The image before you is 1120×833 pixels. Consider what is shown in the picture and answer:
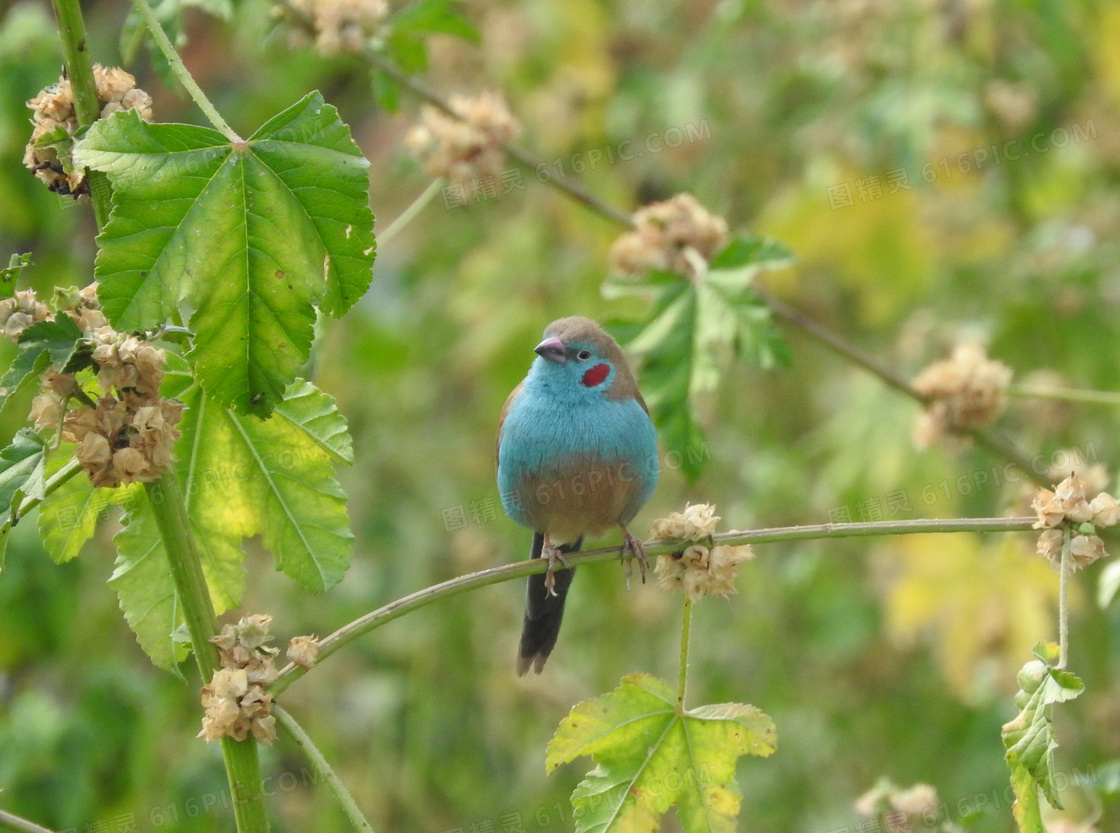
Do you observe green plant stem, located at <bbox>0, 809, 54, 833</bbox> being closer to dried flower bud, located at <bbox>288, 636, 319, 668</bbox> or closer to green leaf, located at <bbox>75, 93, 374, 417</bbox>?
dried flower bud, located at <bbox>288, 636, 319, 668</bbox>

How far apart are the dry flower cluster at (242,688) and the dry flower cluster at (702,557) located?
0.71 meters

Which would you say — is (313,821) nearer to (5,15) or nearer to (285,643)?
(285,643)

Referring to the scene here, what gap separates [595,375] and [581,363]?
5 centimetres

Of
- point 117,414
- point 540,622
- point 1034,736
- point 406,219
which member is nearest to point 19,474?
point 117,414

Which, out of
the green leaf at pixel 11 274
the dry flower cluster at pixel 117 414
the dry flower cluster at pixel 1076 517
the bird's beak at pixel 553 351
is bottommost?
the dry flower cluster at pixel 1076 517

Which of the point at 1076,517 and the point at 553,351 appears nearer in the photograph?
the point at 1076,517

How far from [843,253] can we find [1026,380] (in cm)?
89

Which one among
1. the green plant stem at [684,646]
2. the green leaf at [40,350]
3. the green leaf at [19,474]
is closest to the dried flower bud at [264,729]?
the green leaf at [19,474]

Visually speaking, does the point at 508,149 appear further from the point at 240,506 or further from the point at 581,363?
the point at 240,506

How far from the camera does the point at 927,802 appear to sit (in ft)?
7.58

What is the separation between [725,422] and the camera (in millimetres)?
5875

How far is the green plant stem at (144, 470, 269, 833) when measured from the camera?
1.77m

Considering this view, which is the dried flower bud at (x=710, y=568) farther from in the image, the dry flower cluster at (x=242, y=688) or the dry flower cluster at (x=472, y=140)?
the dry flower cluster at (x=472, y=140)

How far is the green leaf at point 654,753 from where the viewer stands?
2.09 metres
